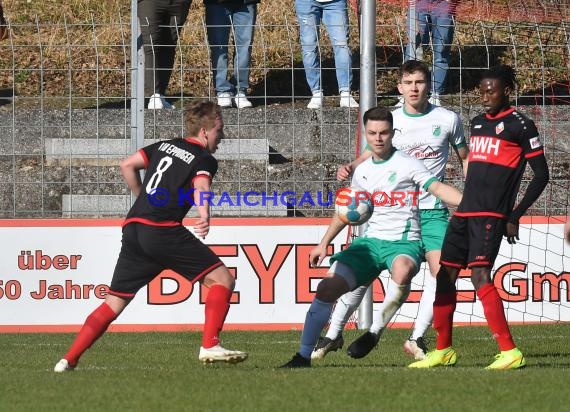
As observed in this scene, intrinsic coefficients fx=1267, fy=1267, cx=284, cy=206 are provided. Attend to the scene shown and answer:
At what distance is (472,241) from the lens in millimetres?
8562

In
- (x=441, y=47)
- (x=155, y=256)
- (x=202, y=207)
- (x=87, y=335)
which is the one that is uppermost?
(x=441, y=47)

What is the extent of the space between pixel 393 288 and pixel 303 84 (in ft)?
25.9

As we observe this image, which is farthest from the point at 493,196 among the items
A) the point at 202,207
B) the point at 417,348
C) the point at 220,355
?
the point at 220,355

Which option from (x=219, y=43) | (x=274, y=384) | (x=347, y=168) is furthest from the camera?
(x=219, y=43)

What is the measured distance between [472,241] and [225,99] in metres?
7.00

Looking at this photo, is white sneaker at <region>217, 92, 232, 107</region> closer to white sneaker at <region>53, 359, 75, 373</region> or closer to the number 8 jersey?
the number 8 jersey

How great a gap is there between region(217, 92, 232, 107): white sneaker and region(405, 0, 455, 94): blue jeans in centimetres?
249

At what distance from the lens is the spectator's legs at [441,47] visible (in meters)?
13.6

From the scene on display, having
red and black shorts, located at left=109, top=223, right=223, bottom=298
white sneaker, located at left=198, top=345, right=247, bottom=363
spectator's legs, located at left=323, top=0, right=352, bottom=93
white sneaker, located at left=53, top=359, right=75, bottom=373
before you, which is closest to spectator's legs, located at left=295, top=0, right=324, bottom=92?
spectator's legs, located at left=323, top=0, right=352, bottom=93

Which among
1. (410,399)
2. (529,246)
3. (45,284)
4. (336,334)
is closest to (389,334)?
(529,246)

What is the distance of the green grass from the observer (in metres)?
6.63

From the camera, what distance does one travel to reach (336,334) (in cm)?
941

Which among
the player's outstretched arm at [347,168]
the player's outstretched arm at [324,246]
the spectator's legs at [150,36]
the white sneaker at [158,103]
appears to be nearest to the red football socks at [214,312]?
the player's outstretched arm at [324,246]

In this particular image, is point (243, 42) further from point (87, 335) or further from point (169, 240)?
point (87, 335)
